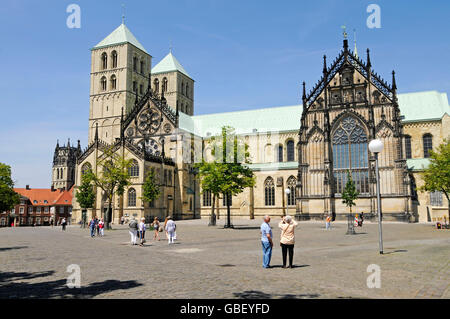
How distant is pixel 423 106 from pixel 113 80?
5728 cm

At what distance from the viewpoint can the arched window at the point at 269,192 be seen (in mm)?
61406

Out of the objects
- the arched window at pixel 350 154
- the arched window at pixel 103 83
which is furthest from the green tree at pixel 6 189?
the arched window at pixel 350 154

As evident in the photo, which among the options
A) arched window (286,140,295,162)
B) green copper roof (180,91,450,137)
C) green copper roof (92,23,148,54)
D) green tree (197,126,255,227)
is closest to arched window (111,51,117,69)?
green copper roof (92,23,148,54)

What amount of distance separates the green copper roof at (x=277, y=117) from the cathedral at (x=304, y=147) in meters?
0.19

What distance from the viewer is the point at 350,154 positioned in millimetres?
53969

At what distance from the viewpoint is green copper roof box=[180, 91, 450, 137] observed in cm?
5632

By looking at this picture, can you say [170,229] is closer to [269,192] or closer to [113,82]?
[269,192]

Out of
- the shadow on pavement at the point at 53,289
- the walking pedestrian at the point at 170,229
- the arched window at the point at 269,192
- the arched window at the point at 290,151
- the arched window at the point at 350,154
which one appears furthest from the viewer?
the arched window at the point at 290,151

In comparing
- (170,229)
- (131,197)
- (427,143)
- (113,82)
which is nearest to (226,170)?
(170,229)

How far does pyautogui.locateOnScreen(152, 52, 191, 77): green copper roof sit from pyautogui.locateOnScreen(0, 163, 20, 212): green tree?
3940cm

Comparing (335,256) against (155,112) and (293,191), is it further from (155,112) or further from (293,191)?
(155,112)

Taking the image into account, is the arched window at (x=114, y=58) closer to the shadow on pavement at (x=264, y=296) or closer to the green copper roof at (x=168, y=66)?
the green copper roof at (x=168, y=66)
